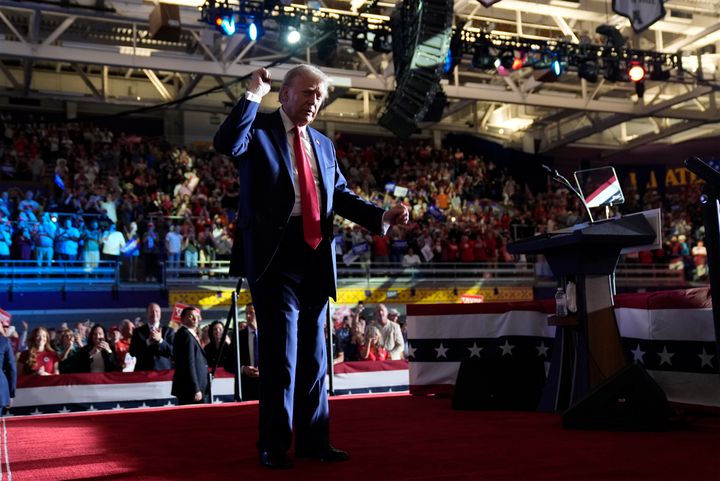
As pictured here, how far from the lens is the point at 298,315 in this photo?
3.06 meters

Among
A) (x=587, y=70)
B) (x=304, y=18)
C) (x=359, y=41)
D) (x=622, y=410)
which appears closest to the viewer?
(x=622, y=410)

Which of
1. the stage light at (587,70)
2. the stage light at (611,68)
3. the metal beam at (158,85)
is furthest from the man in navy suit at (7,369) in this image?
the metal beam at (158,85)

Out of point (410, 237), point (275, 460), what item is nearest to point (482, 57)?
point (410, 237)

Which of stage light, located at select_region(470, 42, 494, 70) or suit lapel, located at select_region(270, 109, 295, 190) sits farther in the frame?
stage light, located at select_region(470, 42, 494, 70)

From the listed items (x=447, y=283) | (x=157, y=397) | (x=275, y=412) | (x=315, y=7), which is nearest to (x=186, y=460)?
(x=275, y=412)

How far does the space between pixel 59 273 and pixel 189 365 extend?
9.09 metres

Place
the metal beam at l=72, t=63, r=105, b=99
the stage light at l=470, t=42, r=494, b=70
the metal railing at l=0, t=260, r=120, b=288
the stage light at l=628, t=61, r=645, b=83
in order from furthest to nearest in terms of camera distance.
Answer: the metal beam at l=72, t=63, r=105, b=99, the stage light at l=628, t=61, r=645, b=83, the stage light at l=470, t=42, r=494, b=70, the metal railing at l=0, t=260, r=120, b=288

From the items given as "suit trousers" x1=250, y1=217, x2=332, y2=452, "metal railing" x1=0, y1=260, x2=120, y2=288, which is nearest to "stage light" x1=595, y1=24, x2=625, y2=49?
"metal railing" x1=0, y1=260, x2=120, y2=288

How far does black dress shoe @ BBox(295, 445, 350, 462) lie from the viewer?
2896 mm

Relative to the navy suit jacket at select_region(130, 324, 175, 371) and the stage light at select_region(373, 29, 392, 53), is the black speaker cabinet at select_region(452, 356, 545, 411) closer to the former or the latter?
the navy suit jacket at select_region(130, 324, 175, 371)

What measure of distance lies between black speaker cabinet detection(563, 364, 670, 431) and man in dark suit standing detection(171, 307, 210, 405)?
3.84 metres

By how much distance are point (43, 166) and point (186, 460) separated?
55.2ft

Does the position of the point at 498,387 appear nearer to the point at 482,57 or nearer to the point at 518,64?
the point at 482,57

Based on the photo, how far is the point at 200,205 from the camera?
1736 centimetres
